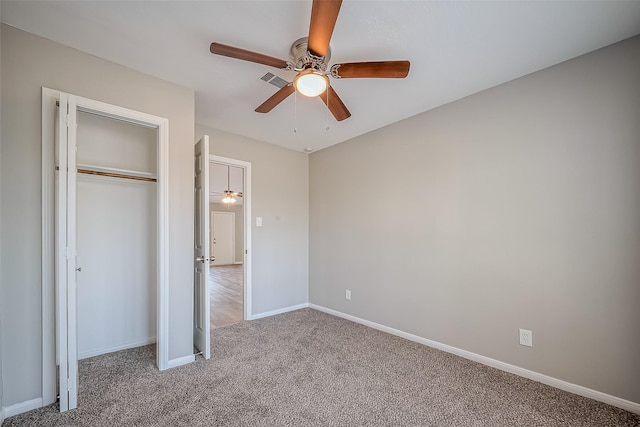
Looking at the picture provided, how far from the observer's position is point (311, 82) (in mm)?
1738

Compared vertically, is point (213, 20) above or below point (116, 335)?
above

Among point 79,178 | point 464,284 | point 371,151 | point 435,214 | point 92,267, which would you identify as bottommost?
point 464,284

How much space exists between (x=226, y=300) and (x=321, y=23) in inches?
178

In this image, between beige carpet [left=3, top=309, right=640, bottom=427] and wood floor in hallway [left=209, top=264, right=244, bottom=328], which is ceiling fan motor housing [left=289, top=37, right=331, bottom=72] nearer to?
beige carpet [left=3, top=309, right=640, bottom=427]

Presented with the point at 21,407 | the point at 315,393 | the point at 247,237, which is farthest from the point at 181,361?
the point at 247,237

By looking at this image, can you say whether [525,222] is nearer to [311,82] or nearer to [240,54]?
[311,82]

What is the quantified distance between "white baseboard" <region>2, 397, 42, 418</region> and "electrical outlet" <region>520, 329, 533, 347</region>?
141 inches

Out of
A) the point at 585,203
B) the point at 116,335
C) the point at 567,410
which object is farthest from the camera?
the point at 116,335

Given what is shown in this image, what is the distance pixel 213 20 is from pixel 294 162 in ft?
8.88

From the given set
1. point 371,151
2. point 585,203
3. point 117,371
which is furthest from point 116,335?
point 585,203

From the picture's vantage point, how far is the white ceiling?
64.7 inches

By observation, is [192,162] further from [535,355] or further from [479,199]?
[535,355]

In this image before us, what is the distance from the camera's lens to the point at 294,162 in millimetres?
4406

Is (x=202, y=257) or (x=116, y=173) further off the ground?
(x=116, y=173)
